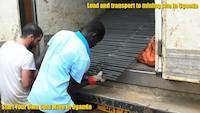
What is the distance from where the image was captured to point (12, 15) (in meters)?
3.46

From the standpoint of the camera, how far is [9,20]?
138 inches

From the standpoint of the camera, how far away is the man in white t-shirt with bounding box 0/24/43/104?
119 inches

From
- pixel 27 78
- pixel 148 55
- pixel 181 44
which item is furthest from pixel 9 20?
pixel 181 44

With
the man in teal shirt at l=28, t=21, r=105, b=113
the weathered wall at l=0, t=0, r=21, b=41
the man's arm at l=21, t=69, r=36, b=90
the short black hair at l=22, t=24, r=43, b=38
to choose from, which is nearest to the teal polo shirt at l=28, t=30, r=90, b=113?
the man in teal shirt at l=28, t=21, r=105, b=113

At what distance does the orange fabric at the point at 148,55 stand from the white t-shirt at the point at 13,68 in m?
1.01

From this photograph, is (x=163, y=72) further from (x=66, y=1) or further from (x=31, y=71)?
(x=66, y=1)

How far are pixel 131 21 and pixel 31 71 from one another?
1.58 meters

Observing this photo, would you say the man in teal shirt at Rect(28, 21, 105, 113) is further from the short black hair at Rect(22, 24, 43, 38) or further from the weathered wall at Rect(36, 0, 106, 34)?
the weathered wall at Rect(36, 0, 106, 34)

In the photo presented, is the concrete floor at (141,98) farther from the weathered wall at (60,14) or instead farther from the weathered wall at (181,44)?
the weathered wall at (60,14)

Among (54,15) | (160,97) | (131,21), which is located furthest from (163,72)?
(131,21)

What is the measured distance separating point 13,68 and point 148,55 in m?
1.24

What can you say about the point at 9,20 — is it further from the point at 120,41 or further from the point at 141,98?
the point at 141,98

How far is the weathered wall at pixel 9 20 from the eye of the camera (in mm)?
3422

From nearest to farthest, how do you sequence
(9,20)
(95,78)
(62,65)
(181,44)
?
(181,44) < (62,65) < (95,78) < (9,20)
